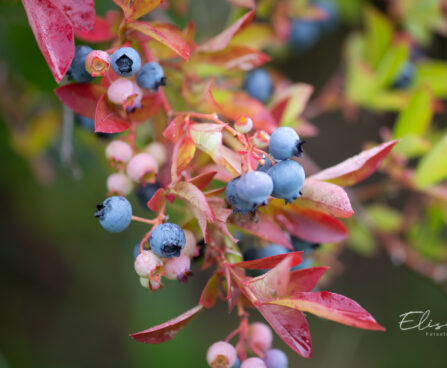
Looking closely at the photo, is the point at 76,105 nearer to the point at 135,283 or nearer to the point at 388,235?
the point at 388,235

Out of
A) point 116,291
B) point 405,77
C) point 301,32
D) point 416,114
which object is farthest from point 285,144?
point 116,291

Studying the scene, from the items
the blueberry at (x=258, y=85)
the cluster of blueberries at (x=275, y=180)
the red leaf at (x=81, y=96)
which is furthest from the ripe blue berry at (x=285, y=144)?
the blueberry at (x=258, y=85)

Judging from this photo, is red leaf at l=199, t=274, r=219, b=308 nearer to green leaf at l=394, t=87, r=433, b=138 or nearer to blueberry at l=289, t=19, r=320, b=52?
green leaf at l=394, t=87, r=433, b=138

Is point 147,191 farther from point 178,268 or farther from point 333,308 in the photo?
point 333,308

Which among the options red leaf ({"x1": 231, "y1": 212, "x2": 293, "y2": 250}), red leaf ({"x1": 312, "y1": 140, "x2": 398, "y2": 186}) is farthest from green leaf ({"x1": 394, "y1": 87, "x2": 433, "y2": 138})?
red leaf ({"x1": 231, "y1": 212, "x2": 293, "y2": 250})

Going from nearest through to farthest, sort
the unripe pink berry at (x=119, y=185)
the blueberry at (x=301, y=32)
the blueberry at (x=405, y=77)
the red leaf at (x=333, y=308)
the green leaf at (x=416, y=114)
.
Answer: the red leaf at (x=333, y=308)
the unripe pink berry at (x=119, y=185)
the green leaf at (x=416, y=114)
the blueberry at (x=405, y=77)
the blueberry at (x=301, y=32)

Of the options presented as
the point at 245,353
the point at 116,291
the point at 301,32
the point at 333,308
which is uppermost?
the point at 333,308

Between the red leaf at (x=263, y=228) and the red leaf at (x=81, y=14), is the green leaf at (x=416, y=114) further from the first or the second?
the red leaf at (x=81, y=14)
